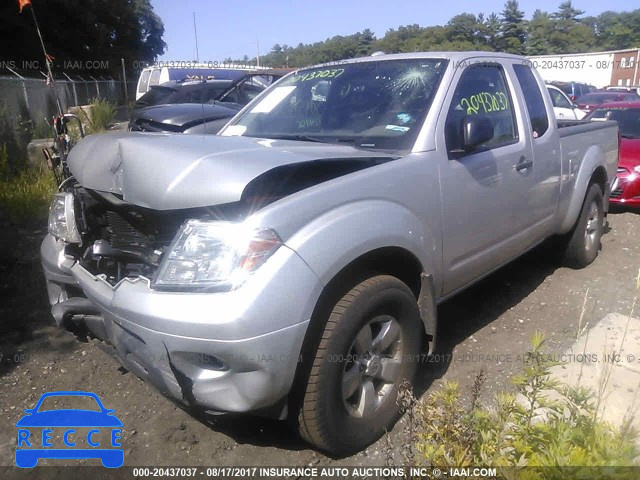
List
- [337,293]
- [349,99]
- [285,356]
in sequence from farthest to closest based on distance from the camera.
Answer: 1. [349,99]
2. [337,293]
3. [285,356]

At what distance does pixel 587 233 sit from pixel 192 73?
1209cm

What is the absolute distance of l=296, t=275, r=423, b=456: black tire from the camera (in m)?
2.32

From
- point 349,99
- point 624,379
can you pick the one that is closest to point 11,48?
point 349,99

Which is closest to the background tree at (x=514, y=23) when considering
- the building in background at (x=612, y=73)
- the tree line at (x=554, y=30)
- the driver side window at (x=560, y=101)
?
the tree line at (x=554, y=30)

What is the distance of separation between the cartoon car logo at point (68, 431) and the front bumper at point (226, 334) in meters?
0.70

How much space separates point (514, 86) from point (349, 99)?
1.28 metres

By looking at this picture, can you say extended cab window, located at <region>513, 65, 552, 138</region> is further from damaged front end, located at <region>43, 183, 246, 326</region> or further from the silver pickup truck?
damaged front end, located at <region>43, 183, 246, 326</region>

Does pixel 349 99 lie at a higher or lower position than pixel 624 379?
higher

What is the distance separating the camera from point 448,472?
181 centimetres

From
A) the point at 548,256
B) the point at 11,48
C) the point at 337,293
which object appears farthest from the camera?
the point at 11,48

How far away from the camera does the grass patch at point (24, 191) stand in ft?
19.3

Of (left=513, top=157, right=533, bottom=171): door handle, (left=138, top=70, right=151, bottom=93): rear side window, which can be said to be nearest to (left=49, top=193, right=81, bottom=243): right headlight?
(left=513, top=157, right=533, bottom=171): door handle

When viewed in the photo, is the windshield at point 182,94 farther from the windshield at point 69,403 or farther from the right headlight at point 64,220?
the windshield at point 69,403

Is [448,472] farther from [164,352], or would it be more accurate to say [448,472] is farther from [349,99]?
[349,99]
